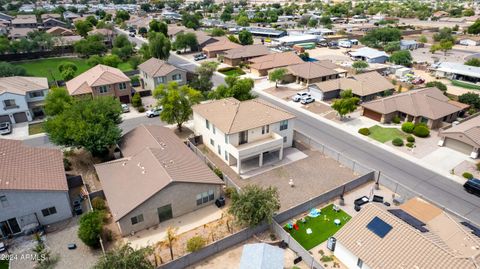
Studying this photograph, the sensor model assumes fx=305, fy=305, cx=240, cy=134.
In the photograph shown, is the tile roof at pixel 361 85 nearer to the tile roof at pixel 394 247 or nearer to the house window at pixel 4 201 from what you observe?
the tile roof at pixel 394 247

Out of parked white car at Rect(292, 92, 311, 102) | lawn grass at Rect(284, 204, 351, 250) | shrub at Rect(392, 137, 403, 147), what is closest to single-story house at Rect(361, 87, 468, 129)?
shrub at Rect(392, 137, 403, 147)

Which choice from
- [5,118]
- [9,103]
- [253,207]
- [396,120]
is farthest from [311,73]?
[5,118]

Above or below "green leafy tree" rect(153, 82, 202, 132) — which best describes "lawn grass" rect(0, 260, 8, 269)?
below

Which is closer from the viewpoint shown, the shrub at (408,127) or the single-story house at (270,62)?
the shrub at (408,127)

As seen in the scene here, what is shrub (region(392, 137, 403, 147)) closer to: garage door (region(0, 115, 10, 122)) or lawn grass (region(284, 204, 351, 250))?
lawn grass (region(284, 204, 351, 250))

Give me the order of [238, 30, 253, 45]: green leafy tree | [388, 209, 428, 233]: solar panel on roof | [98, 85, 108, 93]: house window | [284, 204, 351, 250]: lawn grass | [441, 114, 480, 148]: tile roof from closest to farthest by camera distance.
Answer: [388, 209, 428, 233]: solar panel on roof
[284, 204, 351, 250]: lawn grass
[441, 114, 480, 148]: tile roof
[98, 85, 108, 93]: house window
[238, 30, 253, 45]: green leafy tree

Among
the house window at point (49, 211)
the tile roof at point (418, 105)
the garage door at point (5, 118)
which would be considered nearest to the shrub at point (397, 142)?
the tile roof at point (418, 105)

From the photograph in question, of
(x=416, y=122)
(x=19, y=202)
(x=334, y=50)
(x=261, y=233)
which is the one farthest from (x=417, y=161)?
(x=334, y=50)

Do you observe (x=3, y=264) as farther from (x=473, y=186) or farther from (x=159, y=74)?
(x=473, y=186)
